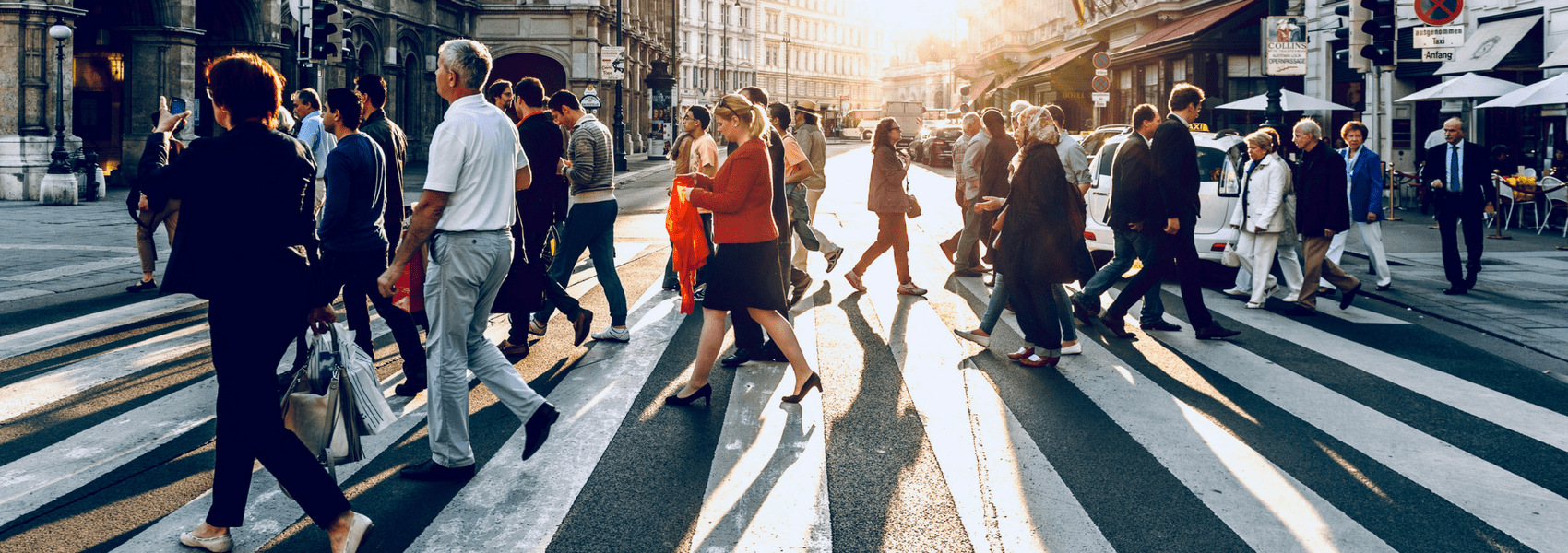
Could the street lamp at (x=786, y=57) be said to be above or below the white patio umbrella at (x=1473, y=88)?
above

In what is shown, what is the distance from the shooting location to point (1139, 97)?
34.3 meters

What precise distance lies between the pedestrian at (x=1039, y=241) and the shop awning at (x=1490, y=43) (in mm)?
14041

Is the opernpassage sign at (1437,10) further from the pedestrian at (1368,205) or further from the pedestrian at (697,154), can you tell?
the pedestrian at (697,154)

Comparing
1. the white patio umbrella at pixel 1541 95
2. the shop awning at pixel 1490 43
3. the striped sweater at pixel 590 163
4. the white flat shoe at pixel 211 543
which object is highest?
the shop awning at pixel 1490 43

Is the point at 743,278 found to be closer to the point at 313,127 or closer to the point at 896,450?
the point at 896,450

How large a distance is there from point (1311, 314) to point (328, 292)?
25.5ft

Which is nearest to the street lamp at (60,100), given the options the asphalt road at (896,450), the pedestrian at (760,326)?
the asphalt road at (896,450)

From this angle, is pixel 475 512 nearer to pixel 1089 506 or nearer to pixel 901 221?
pixel 1089 506

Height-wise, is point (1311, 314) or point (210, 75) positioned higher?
point (210, 75)

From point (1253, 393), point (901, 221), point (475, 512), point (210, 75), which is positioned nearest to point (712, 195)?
point (475, 512)

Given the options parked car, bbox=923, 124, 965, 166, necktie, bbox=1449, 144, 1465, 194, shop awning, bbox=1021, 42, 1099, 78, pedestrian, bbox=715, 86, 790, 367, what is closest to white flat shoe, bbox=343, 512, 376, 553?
pedestrian, bbox=715, 86, 790, 367

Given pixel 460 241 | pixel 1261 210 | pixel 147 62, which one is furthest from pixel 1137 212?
pixel 147 62

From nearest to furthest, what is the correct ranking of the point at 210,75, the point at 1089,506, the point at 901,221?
the point at 210,75, the point at 1089,506, the point at 901,221

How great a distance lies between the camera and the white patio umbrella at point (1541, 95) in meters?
14.7
